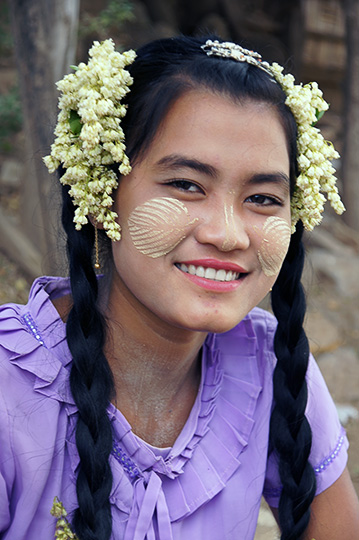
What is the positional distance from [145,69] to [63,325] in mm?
841

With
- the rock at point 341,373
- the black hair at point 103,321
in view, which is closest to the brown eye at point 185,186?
the black hair at point 103,321

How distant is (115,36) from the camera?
28.2ft

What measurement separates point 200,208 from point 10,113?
18.1ft

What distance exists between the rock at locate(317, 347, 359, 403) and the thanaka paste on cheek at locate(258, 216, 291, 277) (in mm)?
3264

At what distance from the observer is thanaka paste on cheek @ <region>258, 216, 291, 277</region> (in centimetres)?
191

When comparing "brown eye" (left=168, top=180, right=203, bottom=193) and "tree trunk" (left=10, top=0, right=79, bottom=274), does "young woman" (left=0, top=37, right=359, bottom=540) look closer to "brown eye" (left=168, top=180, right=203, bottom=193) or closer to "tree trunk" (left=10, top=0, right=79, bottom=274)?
"brown eye" (left=168, top=180, right=203, bottom=193)

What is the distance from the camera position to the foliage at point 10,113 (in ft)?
22.2

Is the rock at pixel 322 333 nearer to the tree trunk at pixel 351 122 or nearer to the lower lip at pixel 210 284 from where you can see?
the tree trunk at pixel 351 122

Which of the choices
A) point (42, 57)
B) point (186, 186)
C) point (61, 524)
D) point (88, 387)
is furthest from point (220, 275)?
point (42, 57)

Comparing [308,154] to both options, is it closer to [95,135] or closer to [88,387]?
[95,135]

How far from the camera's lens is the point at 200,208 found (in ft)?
5.99

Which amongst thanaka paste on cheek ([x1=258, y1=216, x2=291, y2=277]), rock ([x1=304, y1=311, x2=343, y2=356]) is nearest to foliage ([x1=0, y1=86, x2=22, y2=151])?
rock ([x1=304, y1=311, x2=343, y2=356])

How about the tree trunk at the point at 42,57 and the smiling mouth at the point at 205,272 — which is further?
the tree trunk at the point at 42,57

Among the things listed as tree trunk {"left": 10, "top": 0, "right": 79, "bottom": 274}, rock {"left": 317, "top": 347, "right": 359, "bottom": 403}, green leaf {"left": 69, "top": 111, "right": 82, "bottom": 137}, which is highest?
tree trunk {"left": 10, "top": 0, "right": 79, "bottom": 274}
